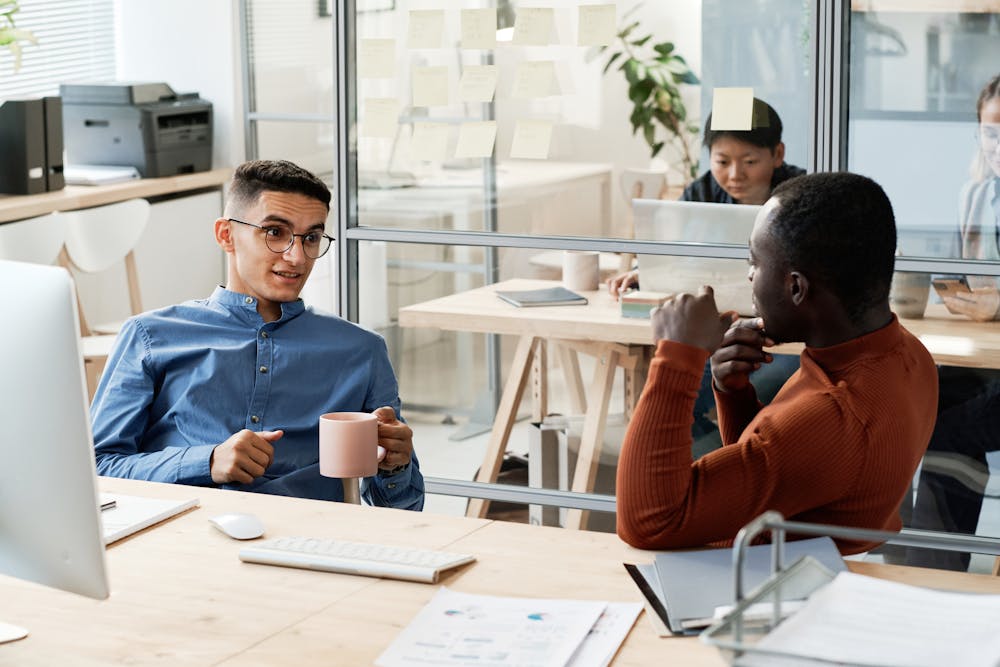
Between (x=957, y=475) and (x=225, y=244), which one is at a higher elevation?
(x=225, y=244)

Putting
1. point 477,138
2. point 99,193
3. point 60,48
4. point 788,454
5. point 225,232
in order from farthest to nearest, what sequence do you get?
point 60,48 < point 99,193 < point 477,138 < point 225,232 < point 788,454

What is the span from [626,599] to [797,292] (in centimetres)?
41

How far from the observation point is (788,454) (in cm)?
148

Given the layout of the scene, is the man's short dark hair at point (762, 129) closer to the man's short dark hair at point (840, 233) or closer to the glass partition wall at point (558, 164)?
the glass partition wall at point (558, 164)

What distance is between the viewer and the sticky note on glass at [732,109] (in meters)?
2.92

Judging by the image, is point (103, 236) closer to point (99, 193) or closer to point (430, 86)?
point (99, 193)

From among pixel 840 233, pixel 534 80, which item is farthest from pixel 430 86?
pixel 840 233

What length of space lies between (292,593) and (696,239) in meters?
1.68

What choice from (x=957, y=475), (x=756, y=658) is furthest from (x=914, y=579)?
(x=957, y=475)

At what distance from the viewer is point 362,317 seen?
10.9ft

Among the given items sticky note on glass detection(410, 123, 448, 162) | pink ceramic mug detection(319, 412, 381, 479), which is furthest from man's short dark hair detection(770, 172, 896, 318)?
sticky note on glass detection(410, 123, 448, 162)

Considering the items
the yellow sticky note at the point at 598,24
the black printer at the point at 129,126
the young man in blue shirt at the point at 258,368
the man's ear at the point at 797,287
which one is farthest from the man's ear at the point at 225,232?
the black printer at the point at 129,126

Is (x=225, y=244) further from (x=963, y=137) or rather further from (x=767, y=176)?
(x=963, y=137)

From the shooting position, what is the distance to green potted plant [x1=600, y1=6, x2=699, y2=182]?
2969mm
